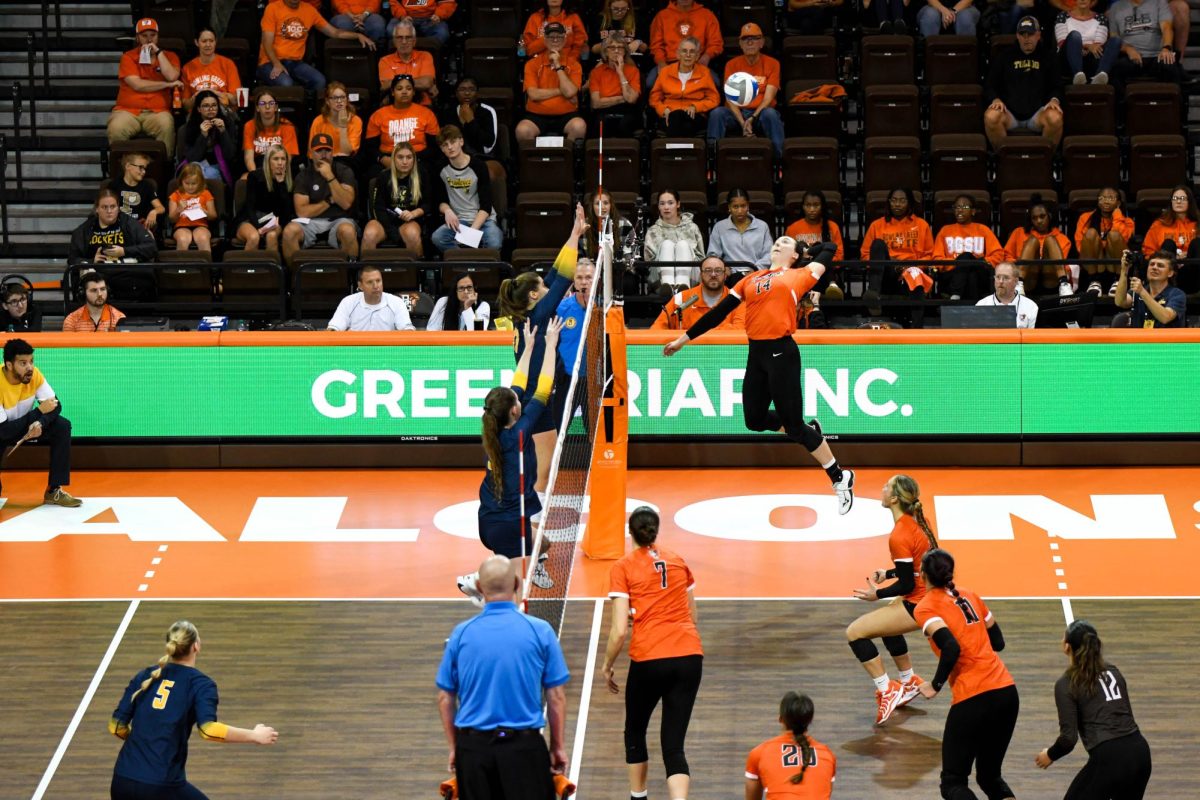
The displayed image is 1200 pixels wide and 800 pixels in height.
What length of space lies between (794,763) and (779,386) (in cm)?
512

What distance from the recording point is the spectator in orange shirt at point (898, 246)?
59.6 ft

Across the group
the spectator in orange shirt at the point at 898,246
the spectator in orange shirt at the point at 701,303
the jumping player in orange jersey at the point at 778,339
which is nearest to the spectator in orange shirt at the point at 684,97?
the spectator in orange shirt at the point at 898,246

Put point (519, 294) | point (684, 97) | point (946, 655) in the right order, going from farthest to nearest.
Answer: point (684, 97) → point (519, 294) → point (946, 655)

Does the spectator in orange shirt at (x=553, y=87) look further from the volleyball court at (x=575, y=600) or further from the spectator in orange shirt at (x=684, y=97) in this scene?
the volleyball court at (x=575, y=600)

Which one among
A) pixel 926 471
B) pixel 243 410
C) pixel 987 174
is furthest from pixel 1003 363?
pixel 243 410

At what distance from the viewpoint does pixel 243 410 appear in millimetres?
16484

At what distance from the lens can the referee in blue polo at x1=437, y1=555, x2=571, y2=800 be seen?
8047mm

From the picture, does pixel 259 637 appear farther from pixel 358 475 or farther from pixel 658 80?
pixel 658 80

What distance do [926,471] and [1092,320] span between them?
2.57 metres

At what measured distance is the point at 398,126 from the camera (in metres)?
19.8

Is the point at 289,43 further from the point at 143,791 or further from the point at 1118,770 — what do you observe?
the point at 1118,770

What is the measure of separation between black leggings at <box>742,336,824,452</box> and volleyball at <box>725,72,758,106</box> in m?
6.67

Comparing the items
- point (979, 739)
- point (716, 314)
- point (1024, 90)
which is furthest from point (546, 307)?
point (1024, 90)

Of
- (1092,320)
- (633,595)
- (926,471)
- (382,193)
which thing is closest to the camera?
(633,595)
